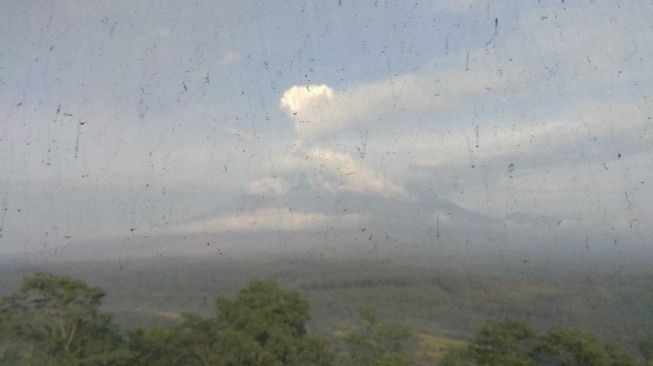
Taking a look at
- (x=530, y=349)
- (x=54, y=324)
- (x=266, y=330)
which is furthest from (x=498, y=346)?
(x=54, y=324)

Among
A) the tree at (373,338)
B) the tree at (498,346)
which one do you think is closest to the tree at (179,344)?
the tree at (373,338)

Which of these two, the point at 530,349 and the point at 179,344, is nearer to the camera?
the point at 530,349

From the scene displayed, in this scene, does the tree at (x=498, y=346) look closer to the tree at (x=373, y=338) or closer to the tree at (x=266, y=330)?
the tree at (x=266, y=330)

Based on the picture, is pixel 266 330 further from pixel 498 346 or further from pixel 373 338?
pixel 498 346

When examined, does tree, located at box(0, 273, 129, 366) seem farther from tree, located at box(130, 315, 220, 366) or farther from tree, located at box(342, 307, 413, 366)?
tree, located at box(342, 307, 413, 366)

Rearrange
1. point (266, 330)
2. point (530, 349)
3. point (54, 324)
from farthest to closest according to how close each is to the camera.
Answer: point (266, 330) → point (530, 349) → point (54, 324)

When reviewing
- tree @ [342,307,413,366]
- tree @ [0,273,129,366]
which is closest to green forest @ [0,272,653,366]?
tree @ [0,273,129,366]

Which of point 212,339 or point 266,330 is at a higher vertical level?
point 266,330
